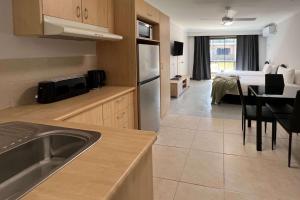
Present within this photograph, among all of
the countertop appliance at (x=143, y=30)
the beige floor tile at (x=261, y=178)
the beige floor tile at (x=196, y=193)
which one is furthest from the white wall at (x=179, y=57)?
the beige floor tile at (x=196, y=193)

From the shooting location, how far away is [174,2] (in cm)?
455

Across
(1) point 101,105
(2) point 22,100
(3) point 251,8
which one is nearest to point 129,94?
(1) point 101,105

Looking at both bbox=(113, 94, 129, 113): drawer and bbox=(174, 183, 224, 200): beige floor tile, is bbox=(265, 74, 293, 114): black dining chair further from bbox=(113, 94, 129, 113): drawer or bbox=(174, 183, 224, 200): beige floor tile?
bbox=(113, 94, 129, 113): drawer

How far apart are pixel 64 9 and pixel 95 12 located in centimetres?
56

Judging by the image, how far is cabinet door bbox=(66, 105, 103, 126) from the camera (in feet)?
6.40

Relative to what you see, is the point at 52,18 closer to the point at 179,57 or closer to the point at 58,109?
the point at 58,109

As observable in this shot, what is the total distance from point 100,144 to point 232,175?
184 cm

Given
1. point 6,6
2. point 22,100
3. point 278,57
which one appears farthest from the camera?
point 278,57

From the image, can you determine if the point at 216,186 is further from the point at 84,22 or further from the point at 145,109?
the point at 84,22

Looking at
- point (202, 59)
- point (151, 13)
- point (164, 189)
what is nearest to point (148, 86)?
point (151, 13)

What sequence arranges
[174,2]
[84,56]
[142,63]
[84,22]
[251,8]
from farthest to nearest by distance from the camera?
[251,8] → [174,2] → [142,63] → [84,56] → [84,22]

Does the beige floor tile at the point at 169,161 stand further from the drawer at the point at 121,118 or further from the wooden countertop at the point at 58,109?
the wooden countertop at the point at 58,109

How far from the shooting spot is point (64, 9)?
212 cm

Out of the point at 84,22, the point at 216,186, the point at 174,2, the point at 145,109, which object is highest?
the point at 174,2
